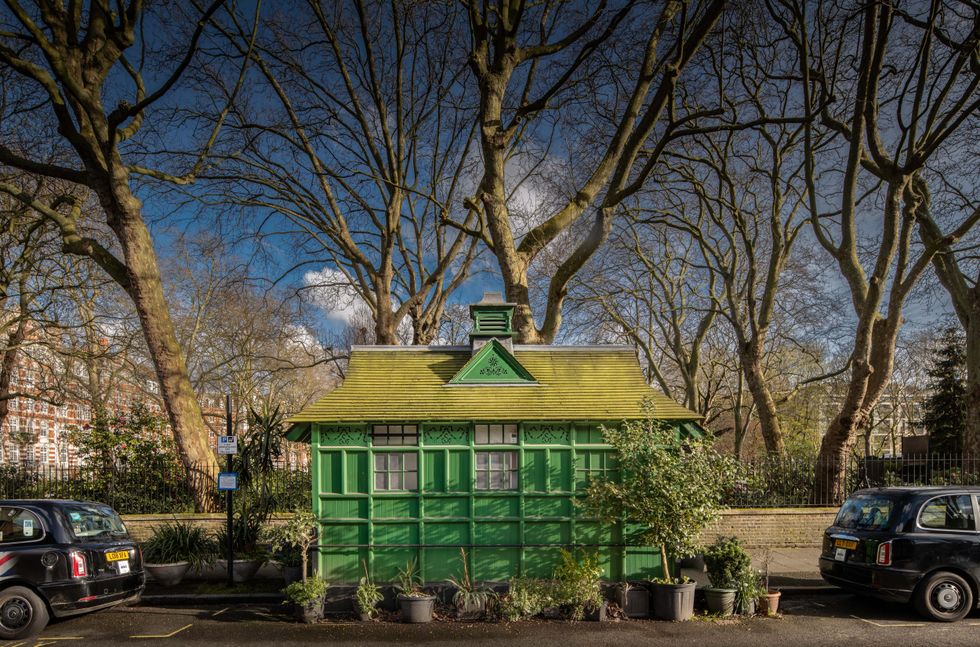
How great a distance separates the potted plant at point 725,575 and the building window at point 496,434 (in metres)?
3.38

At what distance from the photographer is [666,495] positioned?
9016mm

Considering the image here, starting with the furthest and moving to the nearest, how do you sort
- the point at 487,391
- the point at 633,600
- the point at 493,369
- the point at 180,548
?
the point at 180,548 → the point at 493,369 → the point at 487,391 → the point at 633,600

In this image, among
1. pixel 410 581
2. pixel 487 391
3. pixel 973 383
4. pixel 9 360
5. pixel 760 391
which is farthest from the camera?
pixel 9 360

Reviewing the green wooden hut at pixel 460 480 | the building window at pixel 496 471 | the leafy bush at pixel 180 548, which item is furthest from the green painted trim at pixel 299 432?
the leafy bush at pixel 180 548

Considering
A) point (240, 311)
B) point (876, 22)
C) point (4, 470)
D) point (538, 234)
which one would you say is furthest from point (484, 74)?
point (240, 311)

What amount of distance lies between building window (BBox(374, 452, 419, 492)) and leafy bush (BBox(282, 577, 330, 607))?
1.55 meters

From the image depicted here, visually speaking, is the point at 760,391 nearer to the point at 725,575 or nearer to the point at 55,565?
the point at 725,575

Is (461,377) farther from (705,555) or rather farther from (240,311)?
(240,311)

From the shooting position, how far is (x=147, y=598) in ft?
34.4

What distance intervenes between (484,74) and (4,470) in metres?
14.4

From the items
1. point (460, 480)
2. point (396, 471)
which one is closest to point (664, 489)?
point (460, 480)

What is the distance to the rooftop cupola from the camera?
11291mm

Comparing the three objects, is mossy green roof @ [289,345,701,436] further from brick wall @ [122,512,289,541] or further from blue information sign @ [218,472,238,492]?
brick wall @ [122,512,289,541]

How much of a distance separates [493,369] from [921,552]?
6685mm
